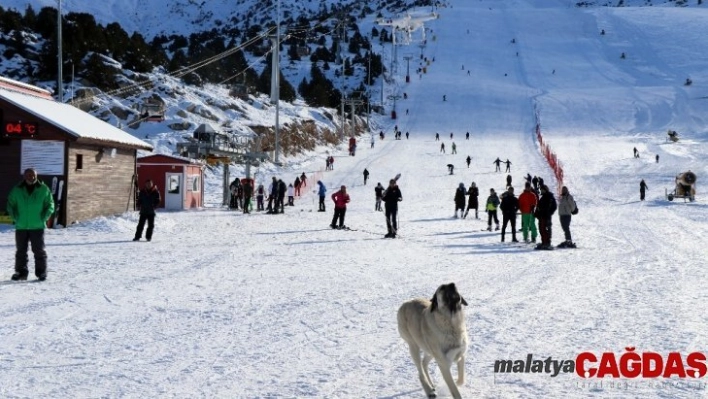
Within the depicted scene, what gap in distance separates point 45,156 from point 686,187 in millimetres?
25336

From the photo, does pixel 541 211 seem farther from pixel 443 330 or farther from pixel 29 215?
pixel 443 330

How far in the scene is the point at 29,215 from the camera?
1009 centimetres

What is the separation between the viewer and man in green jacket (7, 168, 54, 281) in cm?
1005

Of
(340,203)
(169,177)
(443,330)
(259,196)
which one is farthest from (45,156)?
(443,330)

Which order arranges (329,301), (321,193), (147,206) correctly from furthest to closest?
(321,193) < (147,206) < (329,301)

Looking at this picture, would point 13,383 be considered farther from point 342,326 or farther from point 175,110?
point 175,110

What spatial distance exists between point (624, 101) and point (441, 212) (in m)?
53.7

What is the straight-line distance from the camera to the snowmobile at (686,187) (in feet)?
97.3

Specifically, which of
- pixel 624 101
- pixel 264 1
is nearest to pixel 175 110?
pixel 624 101

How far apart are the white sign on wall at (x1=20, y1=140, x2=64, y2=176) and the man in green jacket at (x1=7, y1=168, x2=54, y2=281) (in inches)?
357

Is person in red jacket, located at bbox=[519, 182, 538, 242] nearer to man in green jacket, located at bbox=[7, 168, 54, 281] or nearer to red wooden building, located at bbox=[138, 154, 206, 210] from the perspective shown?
man in green jacket, located at bbox=[7, 168, 54, 281]

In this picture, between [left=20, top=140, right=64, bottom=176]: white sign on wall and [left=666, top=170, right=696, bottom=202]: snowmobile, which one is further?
[left=666, top=170, right=696, bottom=202]: snowmobile

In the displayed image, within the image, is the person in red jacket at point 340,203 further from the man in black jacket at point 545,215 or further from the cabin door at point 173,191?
the cabin door at point 173,191

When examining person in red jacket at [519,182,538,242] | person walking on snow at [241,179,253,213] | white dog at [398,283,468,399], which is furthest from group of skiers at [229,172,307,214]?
white dog at [398,283,468,399]
